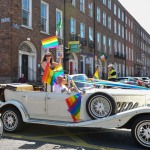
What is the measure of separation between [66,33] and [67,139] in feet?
58.4

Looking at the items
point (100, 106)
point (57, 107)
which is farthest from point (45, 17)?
point (100, 106)

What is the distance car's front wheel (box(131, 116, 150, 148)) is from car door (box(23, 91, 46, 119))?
213cm

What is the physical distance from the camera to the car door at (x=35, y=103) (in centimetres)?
663

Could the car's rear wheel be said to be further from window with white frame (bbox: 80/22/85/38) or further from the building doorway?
window with white frame (bbox: 80/22/85/38)

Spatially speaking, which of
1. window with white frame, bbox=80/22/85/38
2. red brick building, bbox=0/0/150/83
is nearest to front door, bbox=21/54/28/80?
red brick building, bbox=0/0/150/83

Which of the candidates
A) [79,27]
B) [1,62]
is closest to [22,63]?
[1,62]

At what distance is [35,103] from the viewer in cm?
674

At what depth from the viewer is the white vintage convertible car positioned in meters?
5.69

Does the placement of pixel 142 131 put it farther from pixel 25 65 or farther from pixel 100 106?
pixel 25 65

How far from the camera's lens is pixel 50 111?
6527mm

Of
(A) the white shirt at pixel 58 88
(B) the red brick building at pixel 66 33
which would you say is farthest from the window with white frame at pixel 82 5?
(A) the white shirt at pixel 58 88

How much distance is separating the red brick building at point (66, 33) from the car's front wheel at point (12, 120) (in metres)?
4.34

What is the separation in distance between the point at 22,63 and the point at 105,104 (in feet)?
42.1

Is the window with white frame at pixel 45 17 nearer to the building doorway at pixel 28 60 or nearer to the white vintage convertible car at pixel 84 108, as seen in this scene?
the building doorway at pixel 28 60
